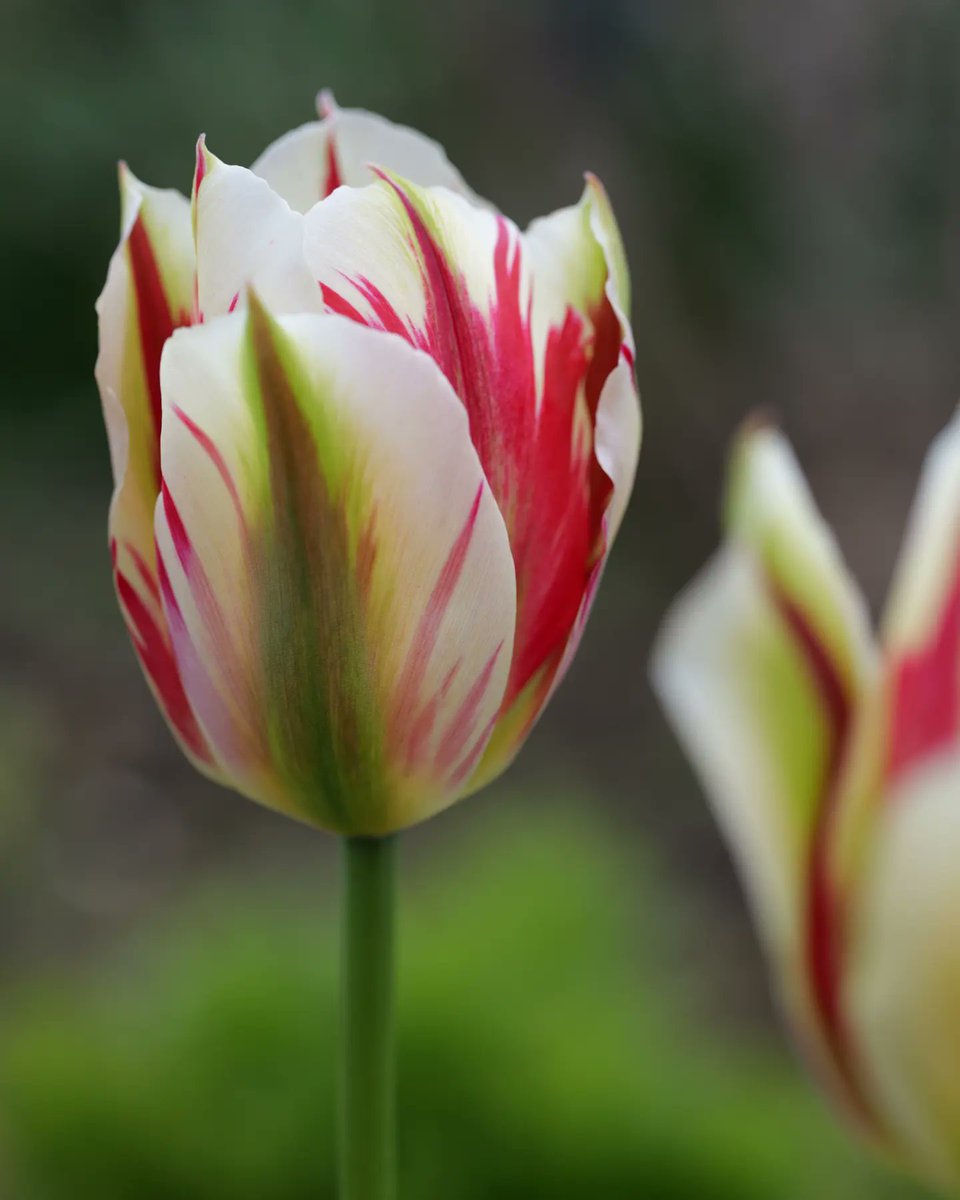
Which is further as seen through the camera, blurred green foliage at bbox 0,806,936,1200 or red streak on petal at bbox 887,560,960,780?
blurred green foliage at bbox 0,806,936,1200

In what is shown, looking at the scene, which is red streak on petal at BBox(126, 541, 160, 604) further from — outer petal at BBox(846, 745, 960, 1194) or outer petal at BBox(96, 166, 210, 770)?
outer petal at BBox(846, 745, 960, 1194)

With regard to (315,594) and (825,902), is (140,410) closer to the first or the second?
(315,594)

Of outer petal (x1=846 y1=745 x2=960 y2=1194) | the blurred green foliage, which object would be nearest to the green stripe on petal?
outer petal (x1=846 y1=745 x2=960 y2=1194)

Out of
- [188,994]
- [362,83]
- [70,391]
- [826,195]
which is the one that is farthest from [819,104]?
[188,994]

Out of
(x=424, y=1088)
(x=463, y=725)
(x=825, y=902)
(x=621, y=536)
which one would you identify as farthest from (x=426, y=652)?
(x=621, y=536)

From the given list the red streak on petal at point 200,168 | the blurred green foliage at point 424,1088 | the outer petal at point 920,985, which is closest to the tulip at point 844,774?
the outer petal at point 920,985

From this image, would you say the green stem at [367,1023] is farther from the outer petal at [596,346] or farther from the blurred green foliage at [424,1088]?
the blurred green foliage at [424,1088]
